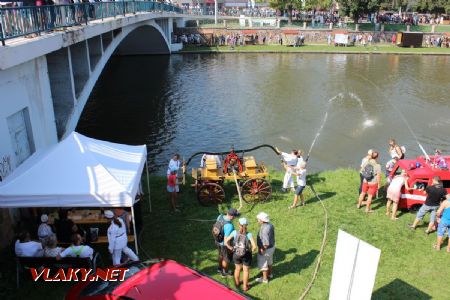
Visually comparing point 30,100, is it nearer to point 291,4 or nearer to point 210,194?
point 210,194

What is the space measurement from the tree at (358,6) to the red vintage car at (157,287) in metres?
60.2

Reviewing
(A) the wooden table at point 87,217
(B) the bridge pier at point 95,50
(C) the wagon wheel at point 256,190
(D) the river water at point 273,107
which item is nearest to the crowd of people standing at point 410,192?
(C) the wagon wheel at point 256,190

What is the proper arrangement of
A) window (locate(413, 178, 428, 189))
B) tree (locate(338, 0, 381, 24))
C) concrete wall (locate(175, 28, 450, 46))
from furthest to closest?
1. concrete wall (locate(175, 28, 450, 46))
2. tree (locate(338, 0, 381, 24))
3. window (locate(413, 178, 428, 189))

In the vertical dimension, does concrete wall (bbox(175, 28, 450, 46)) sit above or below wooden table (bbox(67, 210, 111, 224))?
above

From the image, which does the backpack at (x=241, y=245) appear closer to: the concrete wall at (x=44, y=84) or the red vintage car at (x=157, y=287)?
the red vintage car at (x=157, y=287)

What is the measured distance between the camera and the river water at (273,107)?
2238cm

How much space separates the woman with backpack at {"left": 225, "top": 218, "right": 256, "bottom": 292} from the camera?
337 inches

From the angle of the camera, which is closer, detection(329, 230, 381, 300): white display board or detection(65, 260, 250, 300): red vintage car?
detection(329, 230, 381, 300): white display board

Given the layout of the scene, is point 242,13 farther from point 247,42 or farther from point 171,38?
point 171,38

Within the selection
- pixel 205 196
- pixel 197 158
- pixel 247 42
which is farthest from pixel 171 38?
pixel 205 196

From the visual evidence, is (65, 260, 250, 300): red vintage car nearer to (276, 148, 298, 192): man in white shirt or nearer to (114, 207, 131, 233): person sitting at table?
(114, 207, 131, 233): person sitting at table

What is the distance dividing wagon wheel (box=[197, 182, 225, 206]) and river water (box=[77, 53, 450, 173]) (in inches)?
258

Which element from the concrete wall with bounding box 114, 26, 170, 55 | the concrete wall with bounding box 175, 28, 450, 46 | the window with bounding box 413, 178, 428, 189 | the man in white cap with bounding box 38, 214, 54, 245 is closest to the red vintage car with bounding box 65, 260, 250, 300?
the man in white cap with bounding box 38, 214, 54, 245

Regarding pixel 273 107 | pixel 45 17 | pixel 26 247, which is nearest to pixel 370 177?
pixel 26 247
